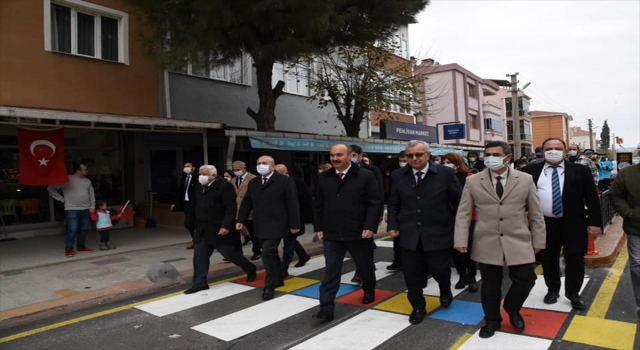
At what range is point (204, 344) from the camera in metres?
4.25

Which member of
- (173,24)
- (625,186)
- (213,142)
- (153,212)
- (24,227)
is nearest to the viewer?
(625,186)

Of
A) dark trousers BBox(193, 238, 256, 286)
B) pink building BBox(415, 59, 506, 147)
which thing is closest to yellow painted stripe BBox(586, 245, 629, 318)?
dark trousers BBox(193, 238, 256, 286)

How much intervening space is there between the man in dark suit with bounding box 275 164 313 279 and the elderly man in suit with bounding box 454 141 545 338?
9.89ft

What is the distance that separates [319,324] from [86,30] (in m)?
10.3

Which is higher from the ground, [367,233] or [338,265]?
[367,233]

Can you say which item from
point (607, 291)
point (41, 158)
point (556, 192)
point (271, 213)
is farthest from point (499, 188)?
point (41, 158)

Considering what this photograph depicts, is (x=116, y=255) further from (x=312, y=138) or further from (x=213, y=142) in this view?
(x=213, y=142)

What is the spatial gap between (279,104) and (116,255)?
914 centimetres

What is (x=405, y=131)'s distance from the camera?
1941cm

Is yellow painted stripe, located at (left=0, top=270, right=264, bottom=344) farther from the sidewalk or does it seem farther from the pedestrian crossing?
the sidewalk

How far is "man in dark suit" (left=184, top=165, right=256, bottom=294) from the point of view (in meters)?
6.14

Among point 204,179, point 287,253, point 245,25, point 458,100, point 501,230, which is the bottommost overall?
point 287,253

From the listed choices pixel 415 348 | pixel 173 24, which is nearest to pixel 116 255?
pixel 173 24

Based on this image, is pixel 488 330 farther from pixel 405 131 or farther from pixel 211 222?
pixel 405 131
